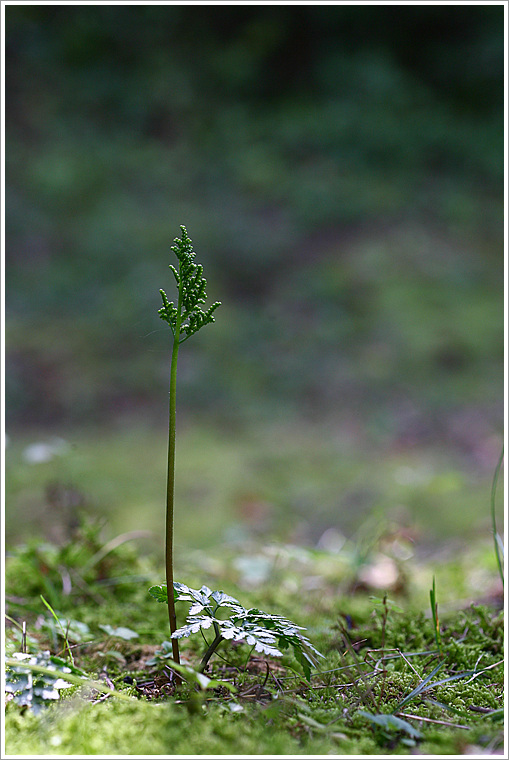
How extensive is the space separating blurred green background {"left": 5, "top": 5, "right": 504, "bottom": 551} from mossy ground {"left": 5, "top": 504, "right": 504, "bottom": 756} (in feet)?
1.02

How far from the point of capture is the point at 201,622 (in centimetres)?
76

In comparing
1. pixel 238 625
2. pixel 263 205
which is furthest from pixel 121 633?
pixel 263 205

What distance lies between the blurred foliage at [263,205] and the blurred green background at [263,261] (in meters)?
0.02

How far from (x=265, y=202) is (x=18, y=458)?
3.77 metres

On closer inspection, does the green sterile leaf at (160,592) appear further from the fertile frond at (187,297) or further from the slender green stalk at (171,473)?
the fertile frond at (187,297)

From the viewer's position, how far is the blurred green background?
3.12 meters

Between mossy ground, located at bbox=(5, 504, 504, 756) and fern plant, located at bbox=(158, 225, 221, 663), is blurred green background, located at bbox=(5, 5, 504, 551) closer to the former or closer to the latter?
mossy ground, located at bbox=(5, 504, 504, 756)

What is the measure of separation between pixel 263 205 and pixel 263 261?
30.0 inches

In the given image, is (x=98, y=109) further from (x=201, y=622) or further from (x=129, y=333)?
(x=201, y=622)

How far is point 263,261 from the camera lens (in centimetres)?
534

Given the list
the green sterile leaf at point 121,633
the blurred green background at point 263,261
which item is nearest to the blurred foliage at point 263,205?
the blurred green background at point 263,261

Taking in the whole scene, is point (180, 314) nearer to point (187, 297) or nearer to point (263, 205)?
point (187, 297)

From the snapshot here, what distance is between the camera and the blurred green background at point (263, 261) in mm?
3119

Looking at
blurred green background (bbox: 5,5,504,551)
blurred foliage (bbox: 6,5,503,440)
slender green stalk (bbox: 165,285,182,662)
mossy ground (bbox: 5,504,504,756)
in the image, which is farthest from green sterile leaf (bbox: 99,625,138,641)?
blurred foliage (bbox: 6,5,503,440)
